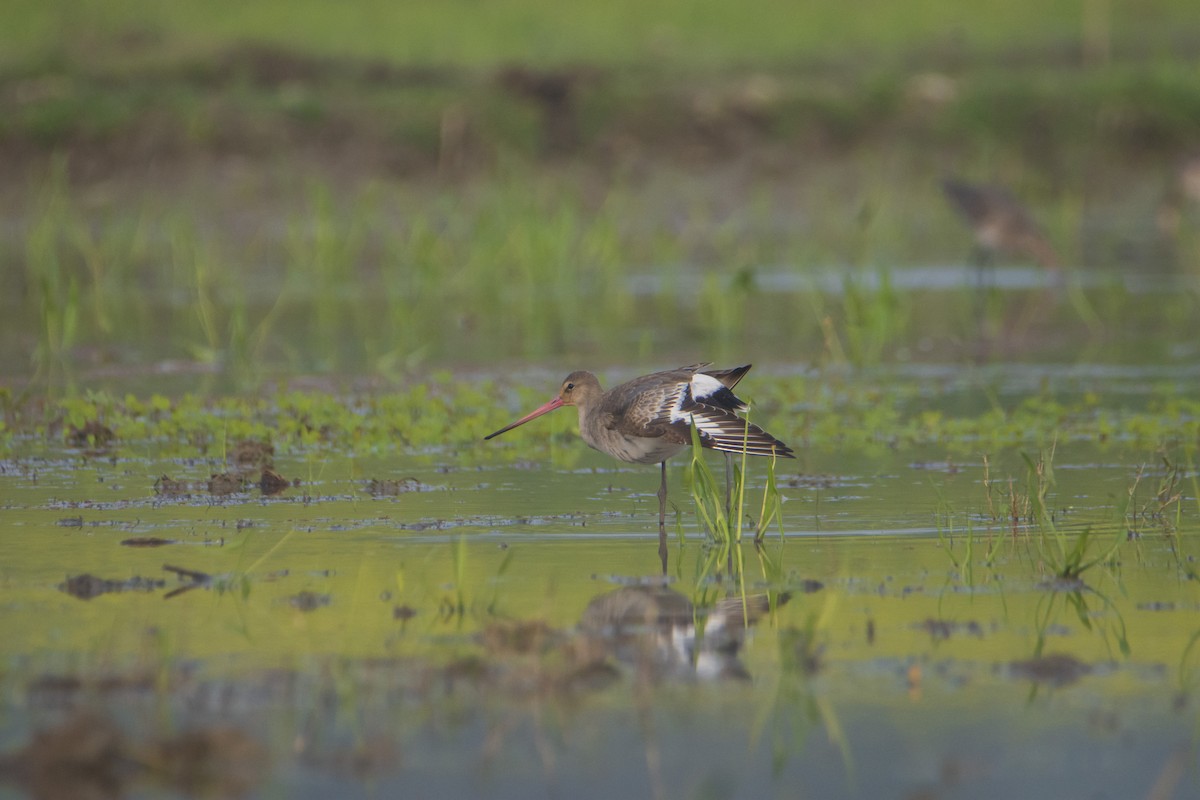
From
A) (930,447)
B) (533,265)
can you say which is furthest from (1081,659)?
(533,265)

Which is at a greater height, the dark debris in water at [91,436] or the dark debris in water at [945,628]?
the dark debris in water at [91,436]

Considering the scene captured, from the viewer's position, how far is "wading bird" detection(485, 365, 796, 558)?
6.70 m

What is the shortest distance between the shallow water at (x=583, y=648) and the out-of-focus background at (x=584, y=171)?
5.26 meters

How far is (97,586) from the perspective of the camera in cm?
576

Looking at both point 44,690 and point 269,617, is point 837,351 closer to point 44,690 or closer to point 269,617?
point 269,617

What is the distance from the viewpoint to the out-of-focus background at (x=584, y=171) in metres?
13.8

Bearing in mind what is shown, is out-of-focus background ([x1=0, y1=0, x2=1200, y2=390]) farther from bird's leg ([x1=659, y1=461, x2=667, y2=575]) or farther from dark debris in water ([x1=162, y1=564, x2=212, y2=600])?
dark debris in water ([x1=162, y1=564, x2=212, y2=600])

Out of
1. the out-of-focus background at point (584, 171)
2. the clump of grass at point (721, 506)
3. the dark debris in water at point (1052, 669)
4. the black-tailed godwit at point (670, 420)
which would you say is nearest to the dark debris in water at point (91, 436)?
the black-tailed godwit at point (670, 420)

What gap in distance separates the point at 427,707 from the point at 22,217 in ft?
53.2

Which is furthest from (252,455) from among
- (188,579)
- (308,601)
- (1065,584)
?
(1065,584)

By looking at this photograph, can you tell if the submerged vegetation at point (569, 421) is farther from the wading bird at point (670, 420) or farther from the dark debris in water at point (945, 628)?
the wading bird at point (670, 420)

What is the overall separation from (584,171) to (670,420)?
1395 cm

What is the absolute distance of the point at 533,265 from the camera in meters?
14.3

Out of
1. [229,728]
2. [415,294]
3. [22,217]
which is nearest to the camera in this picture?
[229,728]
